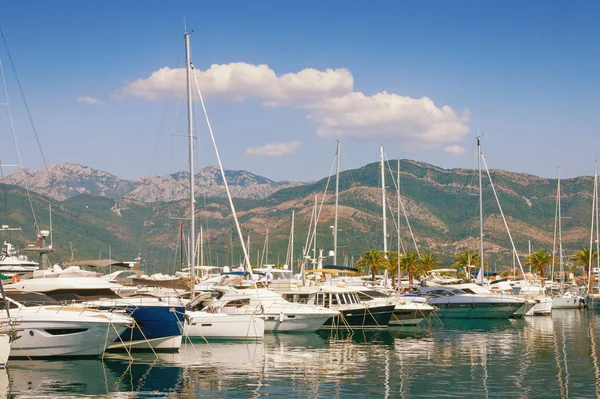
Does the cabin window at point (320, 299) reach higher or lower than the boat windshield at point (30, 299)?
lower

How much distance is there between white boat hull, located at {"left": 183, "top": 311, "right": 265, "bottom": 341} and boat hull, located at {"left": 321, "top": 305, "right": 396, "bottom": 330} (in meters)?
11.6

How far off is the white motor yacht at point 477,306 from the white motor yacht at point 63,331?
1783 inches

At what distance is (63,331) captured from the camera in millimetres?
37438

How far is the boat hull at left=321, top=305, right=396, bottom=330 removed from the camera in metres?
58.9

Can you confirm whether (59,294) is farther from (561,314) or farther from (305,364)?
(561,314)

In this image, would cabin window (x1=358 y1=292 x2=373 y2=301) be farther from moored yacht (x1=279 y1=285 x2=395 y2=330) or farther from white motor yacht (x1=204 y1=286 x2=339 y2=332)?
white motor yacht (x1=204 y1=286 x2=339 y2=332)

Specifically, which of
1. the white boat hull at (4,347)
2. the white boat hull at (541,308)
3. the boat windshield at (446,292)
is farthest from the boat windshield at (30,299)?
the white boat hull at (541,308)

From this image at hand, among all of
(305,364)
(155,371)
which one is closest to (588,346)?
(305,364)

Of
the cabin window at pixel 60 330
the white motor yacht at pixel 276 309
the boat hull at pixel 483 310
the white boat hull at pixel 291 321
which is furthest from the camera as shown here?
the boat hull at pixel 483 310

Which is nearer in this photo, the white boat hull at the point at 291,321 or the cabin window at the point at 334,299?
the white boat hull at the point at 291,321

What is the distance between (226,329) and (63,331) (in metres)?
12.5

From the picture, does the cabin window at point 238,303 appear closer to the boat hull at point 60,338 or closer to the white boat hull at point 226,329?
the white boat hull at point 226,329

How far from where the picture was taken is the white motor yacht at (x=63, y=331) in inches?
1458

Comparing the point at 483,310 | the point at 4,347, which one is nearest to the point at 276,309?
the point at 4,347
